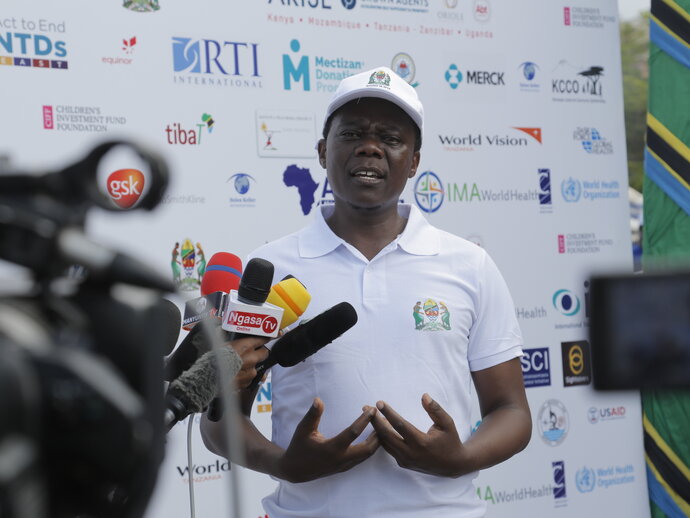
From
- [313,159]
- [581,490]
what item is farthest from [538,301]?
[313,159]

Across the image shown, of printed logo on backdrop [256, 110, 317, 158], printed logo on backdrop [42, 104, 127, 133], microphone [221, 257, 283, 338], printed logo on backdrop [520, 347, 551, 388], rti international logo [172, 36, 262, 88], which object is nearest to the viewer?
microphone [221, 257, 283, 338]

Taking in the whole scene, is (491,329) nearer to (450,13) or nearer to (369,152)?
(369,152)

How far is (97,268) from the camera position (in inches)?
23.7

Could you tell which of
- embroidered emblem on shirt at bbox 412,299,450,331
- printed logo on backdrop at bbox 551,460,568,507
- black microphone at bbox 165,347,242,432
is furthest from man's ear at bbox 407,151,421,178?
printed logo on backdrop at bbox 551,460,568,507

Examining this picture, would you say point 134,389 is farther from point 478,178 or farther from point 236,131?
point 478,178

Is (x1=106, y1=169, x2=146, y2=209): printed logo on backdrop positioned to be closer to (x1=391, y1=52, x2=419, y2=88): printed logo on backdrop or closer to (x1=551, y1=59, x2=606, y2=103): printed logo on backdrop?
(x1=391, y1=52, x2=419, y2=88): printed logo on backdrop

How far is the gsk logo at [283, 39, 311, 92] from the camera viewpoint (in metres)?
2.92

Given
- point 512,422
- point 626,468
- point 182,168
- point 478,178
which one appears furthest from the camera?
point 626,468

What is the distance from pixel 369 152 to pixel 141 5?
1.42 metres

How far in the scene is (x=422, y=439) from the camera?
53.9 inches

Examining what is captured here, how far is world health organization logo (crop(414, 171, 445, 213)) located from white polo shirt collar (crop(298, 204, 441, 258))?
1.48m

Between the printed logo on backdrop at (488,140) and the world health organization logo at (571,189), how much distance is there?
199 mm

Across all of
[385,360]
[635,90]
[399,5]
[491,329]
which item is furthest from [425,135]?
[635,90]

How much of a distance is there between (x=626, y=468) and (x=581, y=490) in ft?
0.84
